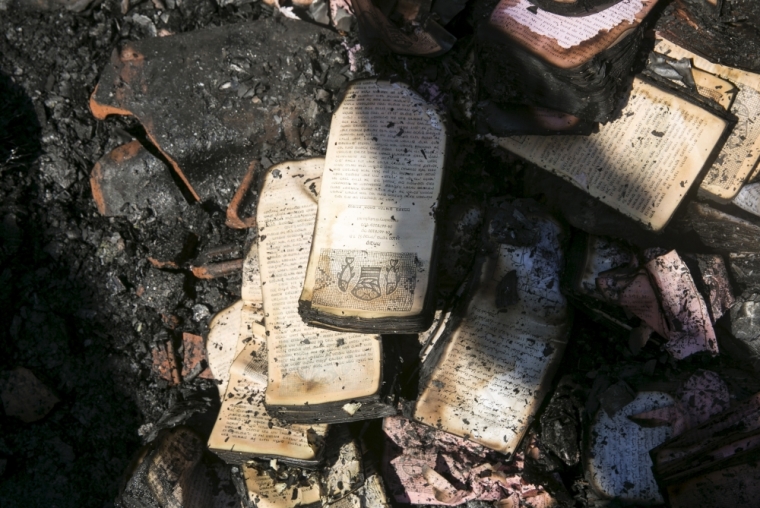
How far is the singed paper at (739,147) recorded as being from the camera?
1.96m

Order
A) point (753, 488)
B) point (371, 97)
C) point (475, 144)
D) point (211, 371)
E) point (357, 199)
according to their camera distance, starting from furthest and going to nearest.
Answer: point (211, 371) → point (475, 144) → point (371, 97) → point (357, 199) → point (753, 488)

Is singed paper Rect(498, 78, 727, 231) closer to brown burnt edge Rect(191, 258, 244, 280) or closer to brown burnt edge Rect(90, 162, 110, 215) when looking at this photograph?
brown burnt edge Rect(191, 258, 244, 280)

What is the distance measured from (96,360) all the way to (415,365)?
51.4 inches

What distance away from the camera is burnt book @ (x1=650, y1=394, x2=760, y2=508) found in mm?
1615

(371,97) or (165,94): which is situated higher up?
(371,97)

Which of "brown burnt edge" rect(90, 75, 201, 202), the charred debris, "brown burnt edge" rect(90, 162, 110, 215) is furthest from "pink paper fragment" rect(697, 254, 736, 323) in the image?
"brown burnt edge" rect(90, 162, 110, 215)

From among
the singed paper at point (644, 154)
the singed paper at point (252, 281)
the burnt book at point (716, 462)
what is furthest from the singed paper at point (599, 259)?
the singed paper at point (252, 281)

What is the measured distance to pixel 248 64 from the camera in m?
2.24

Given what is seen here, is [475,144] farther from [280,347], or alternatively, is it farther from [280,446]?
[280,446]

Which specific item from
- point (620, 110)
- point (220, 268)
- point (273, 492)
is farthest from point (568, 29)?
point (273, 492)

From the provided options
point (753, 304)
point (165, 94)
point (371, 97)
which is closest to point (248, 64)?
point (165, 94)

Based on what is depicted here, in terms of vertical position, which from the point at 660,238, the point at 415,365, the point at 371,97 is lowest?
the point at 415,365

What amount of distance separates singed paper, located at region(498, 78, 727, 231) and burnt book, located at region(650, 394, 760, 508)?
642 mm

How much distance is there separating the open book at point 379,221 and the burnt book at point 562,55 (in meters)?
0.30
